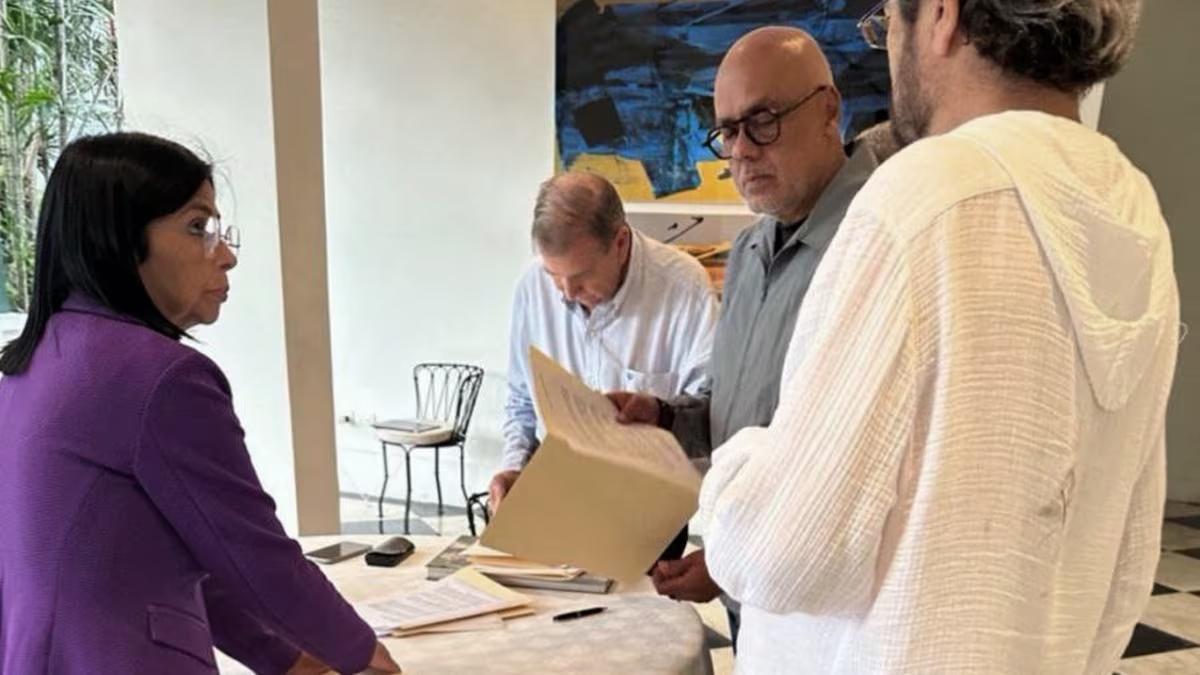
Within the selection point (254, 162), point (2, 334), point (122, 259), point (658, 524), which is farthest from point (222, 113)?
point (658, 524)

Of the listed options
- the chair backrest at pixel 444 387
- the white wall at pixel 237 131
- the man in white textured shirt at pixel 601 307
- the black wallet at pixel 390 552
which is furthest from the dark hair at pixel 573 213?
the chair backrest at pixel 444 387

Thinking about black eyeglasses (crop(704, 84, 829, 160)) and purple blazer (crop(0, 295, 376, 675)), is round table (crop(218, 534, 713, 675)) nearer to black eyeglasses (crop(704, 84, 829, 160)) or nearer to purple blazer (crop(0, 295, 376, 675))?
purple blazer (crop(0, 295, 376, 675))

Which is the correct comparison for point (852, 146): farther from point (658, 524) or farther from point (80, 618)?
point (80, 618)

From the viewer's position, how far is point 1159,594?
3.51 m

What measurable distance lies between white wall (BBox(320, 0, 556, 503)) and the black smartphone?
9.47ft

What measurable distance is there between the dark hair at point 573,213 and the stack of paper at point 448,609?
33.3 inches

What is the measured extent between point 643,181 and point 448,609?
3034 millimetres

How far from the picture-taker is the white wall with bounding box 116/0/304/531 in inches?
100

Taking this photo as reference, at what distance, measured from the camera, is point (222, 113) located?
260 cm

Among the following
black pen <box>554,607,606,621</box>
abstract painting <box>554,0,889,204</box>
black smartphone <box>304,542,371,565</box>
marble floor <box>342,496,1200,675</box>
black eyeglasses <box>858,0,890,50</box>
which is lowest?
marble floor <box>342,496,1200,675</box>

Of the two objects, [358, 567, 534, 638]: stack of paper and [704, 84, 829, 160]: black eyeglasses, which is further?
[704, 84, 829, 160]: black eyeglasses

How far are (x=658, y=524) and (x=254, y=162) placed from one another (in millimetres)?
1920

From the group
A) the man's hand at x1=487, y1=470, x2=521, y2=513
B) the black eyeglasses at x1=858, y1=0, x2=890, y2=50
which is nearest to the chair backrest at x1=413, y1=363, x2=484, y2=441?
the man's hand at x1=487, y1=470, x2=521, y2=513

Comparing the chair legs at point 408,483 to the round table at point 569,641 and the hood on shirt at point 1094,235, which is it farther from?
the hood on shirt at point 1094,235
